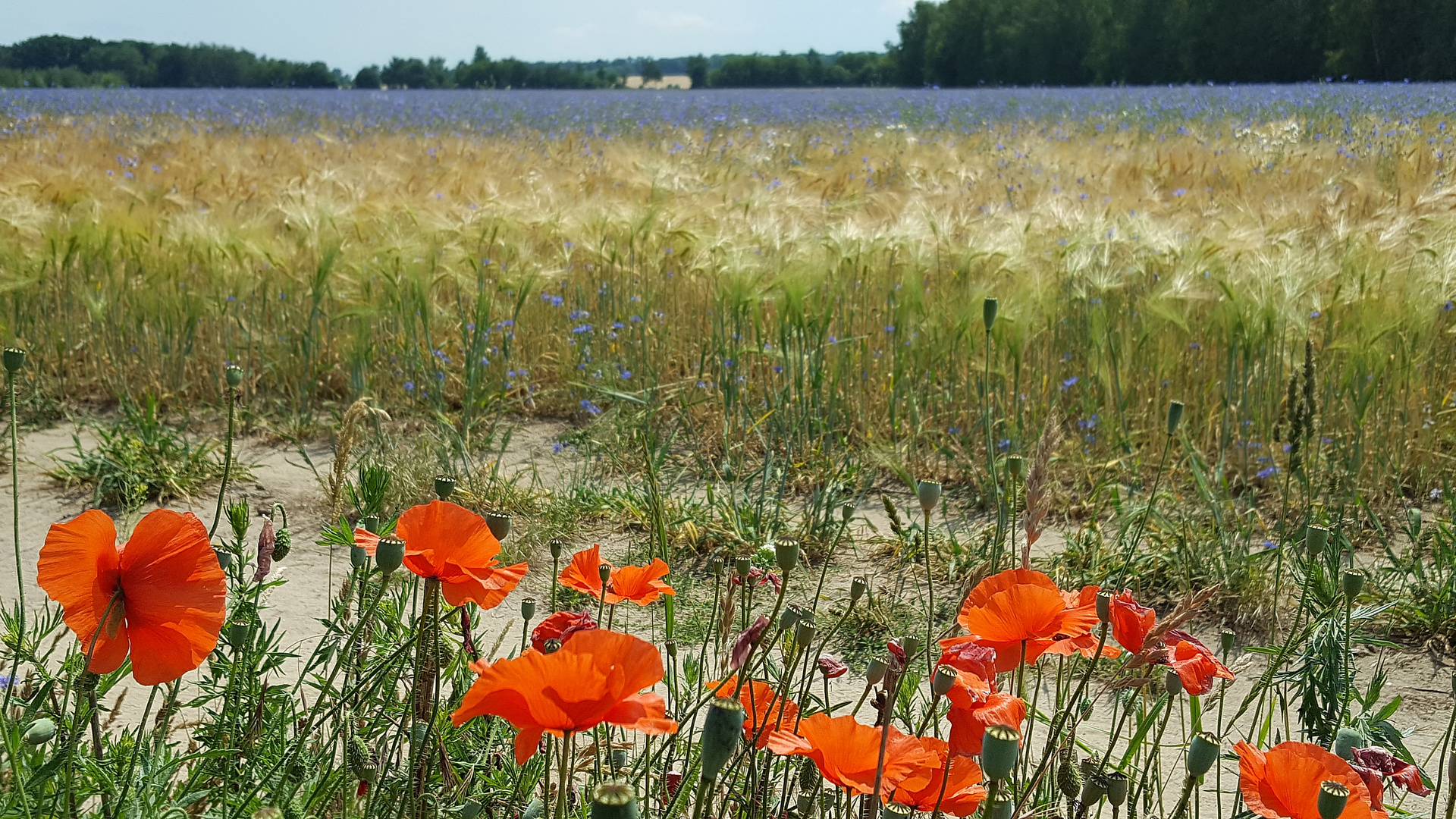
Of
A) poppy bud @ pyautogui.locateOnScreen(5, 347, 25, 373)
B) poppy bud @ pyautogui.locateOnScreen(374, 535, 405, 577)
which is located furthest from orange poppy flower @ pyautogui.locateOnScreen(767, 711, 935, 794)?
poppy bud @ pyautogui.locateOnScreen(5, 347, 25, 373)

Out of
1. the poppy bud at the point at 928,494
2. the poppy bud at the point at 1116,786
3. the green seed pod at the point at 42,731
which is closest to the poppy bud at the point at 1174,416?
the poppy bud at the point at 928,494

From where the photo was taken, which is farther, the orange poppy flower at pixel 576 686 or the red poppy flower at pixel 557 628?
the red poppy flower at pixel 557 628

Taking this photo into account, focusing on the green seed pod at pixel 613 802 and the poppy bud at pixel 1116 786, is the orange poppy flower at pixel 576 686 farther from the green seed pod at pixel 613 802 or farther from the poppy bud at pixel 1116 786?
the poppy bud at pixel 1116 786

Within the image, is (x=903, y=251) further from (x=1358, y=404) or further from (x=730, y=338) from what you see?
(x=1358, y=404)

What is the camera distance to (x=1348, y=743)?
1.03m

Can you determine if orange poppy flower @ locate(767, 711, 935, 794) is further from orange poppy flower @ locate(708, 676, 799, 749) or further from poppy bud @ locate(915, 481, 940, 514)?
poppy bud @ locate(915, 481, 940, 514)

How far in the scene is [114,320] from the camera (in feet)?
15.0

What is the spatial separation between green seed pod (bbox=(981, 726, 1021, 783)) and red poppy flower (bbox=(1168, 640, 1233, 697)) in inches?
15.6

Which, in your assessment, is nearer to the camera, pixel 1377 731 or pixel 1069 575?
pixel 1377 731

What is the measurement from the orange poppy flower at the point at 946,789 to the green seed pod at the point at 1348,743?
333 millimetres

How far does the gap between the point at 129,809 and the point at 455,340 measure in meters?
4.09

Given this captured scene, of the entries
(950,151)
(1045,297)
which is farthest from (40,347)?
(950,151)

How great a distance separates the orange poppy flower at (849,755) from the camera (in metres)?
0.90

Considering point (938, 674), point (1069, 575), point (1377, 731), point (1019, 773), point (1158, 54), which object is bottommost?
point (1069, 575)
